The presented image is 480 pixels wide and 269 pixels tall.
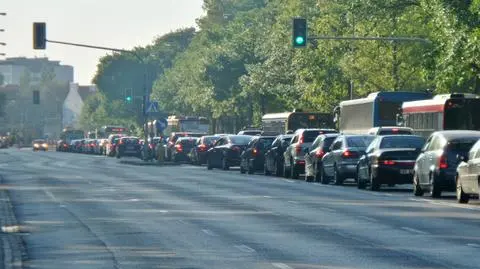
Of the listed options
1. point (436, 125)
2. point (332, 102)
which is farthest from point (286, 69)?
point (436, 125)

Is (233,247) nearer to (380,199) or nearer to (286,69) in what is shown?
(380,199)

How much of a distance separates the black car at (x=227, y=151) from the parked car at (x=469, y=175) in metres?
31.7

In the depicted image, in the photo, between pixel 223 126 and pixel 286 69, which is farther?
pixel 223 126

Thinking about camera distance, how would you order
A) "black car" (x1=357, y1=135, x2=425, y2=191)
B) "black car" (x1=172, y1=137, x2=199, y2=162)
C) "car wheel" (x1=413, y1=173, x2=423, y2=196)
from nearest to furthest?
"car wheel" (x1=413, y1=173, x2=423, y2=196) < "black car" (x1=357, y1=135, x2=425, y2=191) < "black car" (x1=172, y1=137, x2=199, y2=162)

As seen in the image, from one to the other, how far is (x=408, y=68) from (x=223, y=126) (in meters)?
58.5

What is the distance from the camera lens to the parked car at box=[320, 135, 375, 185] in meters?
44.1

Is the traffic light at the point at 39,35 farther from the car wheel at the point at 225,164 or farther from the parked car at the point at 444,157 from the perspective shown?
the parked car at the point at 444,157

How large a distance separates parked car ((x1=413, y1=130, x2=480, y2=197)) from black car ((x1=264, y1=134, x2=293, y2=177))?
19.9 metres

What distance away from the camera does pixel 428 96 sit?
62.6 m

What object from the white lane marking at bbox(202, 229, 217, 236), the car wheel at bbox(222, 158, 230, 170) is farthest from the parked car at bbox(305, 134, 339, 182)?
the white lane marking at bbox(202, 229, 217, 236)

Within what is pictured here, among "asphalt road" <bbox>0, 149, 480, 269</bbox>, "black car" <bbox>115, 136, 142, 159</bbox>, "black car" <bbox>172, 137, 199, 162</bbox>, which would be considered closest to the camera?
"asphalt road" <bbox>0, 149, 480, 269</bbox>

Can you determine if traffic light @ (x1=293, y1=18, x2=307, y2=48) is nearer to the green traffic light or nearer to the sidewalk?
the green traffic light

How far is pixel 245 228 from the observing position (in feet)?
82.4

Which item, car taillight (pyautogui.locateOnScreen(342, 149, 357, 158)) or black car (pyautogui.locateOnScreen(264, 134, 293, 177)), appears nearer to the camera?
car taillight (pyautogui.locateOnScreen(342, 149, 357, 158))
